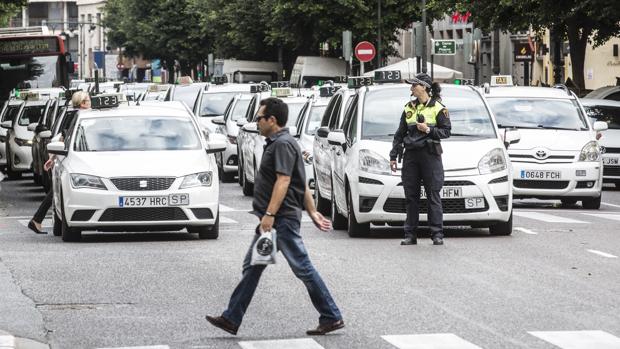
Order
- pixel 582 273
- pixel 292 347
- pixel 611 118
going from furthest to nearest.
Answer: pixel 611 118
pixel 582 273
pixel 292 347

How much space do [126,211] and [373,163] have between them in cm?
256

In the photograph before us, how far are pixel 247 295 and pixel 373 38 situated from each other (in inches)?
2169

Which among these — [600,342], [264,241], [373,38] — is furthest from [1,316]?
[373,38]

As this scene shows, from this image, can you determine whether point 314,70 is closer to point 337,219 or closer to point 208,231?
point 337,219

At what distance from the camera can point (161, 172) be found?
17484 mm

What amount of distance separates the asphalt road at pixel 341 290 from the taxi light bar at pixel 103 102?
1.48m

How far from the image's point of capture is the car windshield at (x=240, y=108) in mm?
33188

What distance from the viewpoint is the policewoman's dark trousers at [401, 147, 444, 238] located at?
53.9ft

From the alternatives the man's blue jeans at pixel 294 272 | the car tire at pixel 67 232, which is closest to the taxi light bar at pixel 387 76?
the car tire at pixel 67 232

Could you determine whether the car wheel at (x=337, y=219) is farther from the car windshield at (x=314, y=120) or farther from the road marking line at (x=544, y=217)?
the car windshield at (x=314, y=120)

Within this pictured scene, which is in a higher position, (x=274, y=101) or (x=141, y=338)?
(x=274, y=101)

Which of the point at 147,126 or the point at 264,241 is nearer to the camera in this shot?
the point at 264,241

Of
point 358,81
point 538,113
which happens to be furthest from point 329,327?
point 538,113

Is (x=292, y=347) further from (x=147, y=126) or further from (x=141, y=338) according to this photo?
(x=147, y=126)
